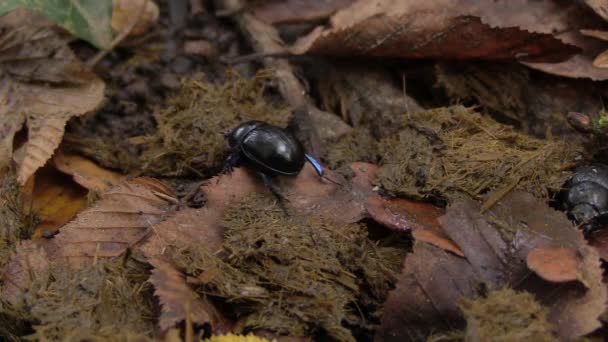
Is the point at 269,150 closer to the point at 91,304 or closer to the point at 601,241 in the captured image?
the point at 91,304

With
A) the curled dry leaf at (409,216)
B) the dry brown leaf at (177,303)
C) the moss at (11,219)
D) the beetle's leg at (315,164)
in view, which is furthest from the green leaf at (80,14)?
the curled dry leaf at (409,216)

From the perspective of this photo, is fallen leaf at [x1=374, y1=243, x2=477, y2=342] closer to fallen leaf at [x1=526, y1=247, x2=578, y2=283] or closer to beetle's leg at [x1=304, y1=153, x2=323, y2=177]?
fallen leaf at [x1=526, y1=247, x2=578, y2=283]

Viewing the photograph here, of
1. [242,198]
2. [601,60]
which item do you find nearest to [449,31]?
[601,60]

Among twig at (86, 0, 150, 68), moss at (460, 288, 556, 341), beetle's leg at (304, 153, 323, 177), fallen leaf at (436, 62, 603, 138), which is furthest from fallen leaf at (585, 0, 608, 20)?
twig at (86, 0, 150, 68)

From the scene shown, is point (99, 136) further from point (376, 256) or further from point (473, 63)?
point (473, 63)

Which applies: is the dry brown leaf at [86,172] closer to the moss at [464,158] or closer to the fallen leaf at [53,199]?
the fallen leaf at [53,199]

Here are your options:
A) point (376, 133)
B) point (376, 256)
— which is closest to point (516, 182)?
point (376, 256)
